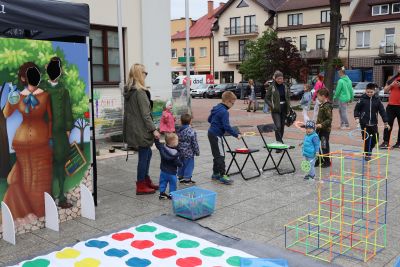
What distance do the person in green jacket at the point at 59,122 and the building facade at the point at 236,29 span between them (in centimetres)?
4644

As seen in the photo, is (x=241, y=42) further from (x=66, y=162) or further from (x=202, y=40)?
(x=66, y=162)

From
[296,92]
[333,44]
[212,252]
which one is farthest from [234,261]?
[296,92]

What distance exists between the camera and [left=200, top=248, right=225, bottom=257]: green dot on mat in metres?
4.51

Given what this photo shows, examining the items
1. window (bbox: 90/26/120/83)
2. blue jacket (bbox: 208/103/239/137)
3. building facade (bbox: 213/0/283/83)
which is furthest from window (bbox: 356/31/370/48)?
blue jacket (bbox: 208/103/239/137)

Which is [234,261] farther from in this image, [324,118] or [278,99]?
[278,99]

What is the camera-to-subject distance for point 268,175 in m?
7.97

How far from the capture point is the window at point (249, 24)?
51.4 metres

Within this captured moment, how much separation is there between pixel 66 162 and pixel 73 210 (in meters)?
0.63

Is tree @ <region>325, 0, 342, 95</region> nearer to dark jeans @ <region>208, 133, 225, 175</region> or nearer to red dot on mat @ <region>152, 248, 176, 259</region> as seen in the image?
dark jeans @ <region>208, 133, 225, 175</region>

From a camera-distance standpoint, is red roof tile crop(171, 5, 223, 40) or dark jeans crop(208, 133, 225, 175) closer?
dark jeans crop(208, 133, 225, 175)

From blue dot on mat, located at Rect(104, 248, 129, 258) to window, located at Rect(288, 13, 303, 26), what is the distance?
45.6m

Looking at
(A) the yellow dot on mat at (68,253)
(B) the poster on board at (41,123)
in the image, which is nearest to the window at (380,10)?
(B) the poster on board at (41,123)

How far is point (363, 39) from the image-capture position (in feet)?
141

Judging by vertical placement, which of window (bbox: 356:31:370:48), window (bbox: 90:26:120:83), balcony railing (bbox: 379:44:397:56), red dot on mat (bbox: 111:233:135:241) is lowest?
red dot on mat (bbox: 111:233:135:241)
